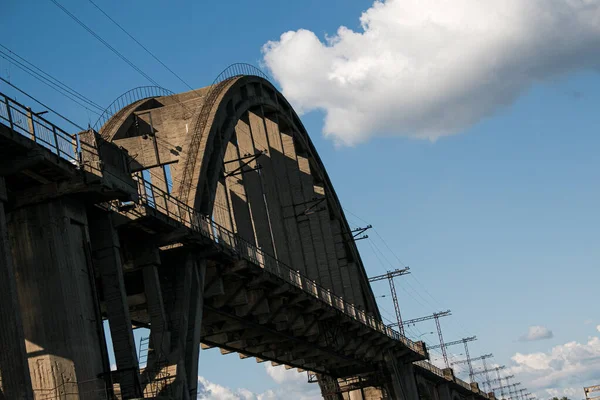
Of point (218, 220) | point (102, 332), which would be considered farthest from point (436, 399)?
point (102, 332)

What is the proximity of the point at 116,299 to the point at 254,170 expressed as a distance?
103ft

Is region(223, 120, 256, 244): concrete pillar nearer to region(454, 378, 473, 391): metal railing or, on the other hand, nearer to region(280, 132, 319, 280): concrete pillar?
region(280, 132, 319, 280): concrete pillar

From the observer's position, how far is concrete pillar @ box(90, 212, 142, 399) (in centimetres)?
3031

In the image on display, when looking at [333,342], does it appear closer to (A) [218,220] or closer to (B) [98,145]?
(A) [218,220]

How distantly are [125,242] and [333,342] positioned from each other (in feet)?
100

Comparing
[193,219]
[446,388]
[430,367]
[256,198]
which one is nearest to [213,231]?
[193,219]

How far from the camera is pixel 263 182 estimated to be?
2714 inches

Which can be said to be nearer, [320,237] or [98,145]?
[98,145]

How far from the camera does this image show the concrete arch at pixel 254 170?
49.7 m

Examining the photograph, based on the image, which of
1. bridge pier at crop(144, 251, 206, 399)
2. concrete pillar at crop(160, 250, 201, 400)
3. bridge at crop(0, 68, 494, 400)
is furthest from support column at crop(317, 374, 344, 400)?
concrete pillar at crop(160, 250, 201, 400)

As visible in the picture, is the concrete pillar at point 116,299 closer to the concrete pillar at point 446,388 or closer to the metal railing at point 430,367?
the metal railing at point 430,367

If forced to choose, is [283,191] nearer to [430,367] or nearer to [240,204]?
[240,204]

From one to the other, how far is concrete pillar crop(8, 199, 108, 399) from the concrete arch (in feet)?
54.6

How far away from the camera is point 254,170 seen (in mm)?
62125
